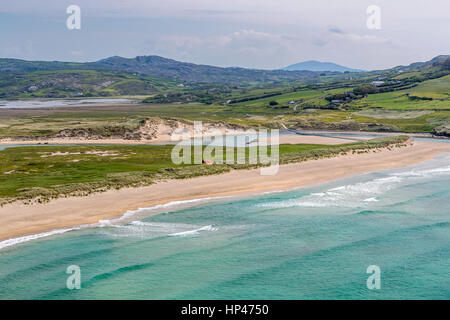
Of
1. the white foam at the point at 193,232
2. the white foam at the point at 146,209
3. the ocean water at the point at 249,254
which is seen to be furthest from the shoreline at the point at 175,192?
the white foam at the point at 193,232

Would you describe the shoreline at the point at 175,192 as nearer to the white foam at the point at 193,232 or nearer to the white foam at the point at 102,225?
the white foam at the point at 102,225

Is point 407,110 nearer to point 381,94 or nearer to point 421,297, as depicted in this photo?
point 381,94

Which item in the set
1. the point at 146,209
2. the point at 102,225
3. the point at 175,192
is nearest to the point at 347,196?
the point at 175,192

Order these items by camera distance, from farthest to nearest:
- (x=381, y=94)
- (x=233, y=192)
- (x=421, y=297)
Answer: (x=381, y=94)
(x=233, y=192)
(x=421, y=297)

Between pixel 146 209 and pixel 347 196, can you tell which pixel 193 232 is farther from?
pixel 347 196

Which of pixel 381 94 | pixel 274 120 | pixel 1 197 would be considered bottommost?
pixel 1 197

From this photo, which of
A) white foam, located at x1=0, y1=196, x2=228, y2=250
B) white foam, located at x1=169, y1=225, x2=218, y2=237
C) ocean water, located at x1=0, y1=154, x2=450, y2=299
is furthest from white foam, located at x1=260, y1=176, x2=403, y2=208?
white foam, located at x1=0, y1=196, x2=228, y2=250
